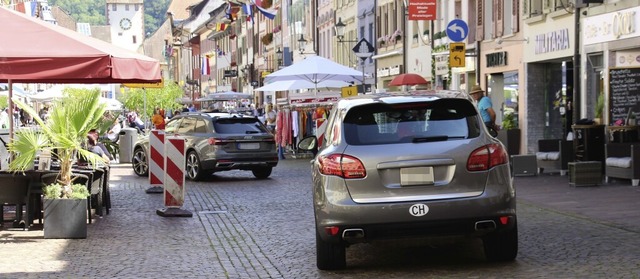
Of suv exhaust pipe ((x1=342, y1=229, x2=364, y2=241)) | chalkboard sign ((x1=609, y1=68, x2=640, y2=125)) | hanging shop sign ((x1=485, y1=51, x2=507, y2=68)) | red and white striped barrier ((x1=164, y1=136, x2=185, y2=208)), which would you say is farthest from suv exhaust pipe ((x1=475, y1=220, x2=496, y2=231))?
hanging shop sign ((x1=485, y1=51, x2=507, y2=68))

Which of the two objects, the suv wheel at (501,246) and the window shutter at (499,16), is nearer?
the suv wheel at (501,246)

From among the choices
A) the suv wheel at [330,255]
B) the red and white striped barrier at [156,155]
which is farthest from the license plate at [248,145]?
the suv wheel at [330,255]

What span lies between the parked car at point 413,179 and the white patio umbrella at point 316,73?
996 inches

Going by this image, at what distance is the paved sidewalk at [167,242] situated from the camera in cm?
1096

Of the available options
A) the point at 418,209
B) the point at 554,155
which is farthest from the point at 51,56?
the point at 554,155

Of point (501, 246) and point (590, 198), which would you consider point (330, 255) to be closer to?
point (501, 246)

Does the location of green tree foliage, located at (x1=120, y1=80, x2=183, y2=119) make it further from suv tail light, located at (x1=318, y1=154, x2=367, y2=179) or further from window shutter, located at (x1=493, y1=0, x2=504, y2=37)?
suv tail light, located at (x1=318, y1=154, x2=367, y2=179)

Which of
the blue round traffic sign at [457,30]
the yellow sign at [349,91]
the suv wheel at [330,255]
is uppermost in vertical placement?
the blue round traffic sign at [457,30]

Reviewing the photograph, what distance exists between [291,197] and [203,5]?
124763mm

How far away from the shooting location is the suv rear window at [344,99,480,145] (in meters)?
10.3

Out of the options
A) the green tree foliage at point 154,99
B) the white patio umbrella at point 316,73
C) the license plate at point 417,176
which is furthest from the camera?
the green tree foliage at point 154,99

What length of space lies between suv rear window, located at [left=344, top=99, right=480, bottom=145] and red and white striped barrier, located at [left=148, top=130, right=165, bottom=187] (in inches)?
336

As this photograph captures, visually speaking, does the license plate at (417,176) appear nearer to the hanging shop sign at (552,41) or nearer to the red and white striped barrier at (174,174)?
the red and white striped barrier at (174,174)

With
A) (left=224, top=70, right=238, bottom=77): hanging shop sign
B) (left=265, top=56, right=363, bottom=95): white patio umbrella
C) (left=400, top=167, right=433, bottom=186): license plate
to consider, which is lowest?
(left=400, top=167, right=433, bottom=186): license plate
